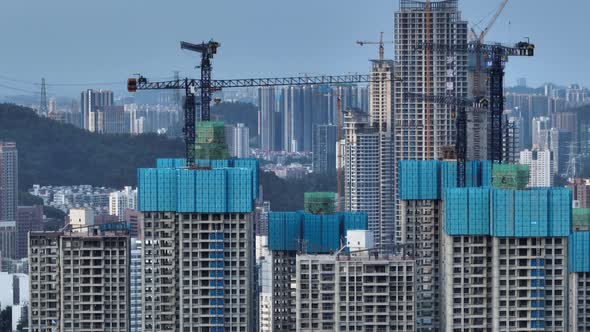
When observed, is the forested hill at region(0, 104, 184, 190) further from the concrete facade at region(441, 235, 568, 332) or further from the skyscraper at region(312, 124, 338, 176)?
the concrete facade at region(441, 235, 568, 332)

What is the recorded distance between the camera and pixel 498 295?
2842 cm

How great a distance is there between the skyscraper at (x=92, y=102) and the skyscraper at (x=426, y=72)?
32.3 metres

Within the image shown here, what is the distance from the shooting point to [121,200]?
219 ft

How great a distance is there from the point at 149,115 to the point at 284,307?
55.8 metres

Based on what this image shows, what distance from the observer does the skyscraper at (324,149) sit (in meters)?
74.4

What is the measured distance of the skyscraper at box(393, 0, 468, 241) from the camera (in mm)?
56125

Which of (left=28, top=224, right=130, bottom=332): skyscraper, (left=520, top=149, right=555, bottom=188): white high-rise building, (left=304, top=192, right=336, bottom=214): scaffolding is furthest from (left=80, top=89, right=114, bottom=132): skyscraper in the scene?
(left=28, top=224, right=130, bottom=332): skyscraper

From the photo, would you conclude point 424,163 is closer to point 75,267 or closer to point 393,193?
point 75,267

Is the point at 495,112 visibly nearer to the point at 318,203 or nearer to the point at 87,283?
the point at 318,203

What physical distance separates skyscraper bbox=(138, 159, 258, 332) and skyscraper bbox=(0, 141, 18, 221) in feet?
127

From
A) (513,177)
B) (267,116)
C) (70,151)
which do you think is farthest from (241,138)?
(513,177)

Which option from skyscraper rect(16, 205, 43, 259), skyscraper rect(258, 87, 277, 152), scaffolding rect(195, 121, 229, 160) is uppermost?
skyscraper rect(258, 87, 277, 152)

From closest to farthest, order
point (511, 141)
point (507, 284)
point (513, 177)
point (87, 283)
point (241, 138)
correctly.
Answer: point (507, 284) → point (513, 177) → point (87, 283) → point (511, 141) → point (241, 138)

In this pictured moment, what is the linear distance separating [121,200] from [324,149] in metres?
14.1
